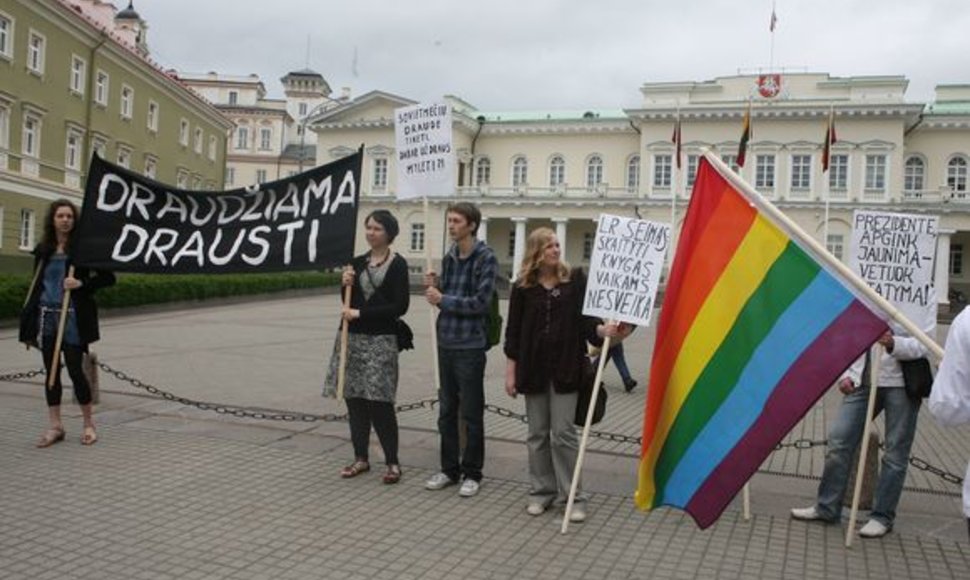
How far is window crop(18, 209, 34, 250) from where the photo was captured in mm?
33188

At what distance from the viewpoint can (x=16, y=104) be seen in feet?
106

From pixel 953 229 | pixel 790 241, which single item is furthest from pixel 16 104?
pixel 953 229

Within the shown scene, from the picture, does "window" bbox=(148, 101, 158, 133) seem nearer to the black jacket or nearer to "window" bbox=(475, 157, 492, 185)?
"window" bbox=(475, 157, 492, 185)

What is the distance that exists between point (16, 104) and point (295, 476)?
3236 cm

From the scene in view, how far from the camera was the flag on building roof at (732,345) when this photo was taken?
3939 mm

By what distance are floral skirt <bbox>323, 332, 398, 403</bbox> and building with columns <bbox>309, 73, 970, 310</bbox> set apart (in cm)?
4130

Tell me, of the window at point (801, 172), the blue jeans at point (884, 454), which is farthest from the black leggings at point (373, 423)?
the window at point (801, 172)

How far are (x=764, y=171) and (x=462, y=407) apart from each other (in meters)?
52.2

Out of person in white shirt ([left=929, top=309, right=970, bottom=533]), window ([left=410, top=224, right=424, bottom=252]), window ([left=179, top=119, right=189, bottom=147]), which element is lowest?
person in white shirt ([left=929, top=309, right=970, bottom=533])

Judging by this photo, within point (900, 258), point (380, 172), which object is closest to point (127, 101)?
point (380, 172)

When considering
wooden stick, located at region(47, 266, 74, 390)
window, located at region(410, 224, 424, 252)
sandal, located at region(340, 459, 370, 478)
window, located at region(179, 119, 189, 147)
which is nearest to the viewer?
sandal, located at region(340, 459, 370, 478)

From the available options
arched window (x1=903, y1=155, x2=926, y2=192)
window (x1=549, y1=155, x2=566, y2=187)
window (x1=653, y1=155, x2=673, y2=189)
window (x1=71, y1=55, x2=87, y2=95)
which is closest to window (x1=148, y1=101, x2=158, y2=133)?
window (x1=71, y1=55, x2=87, y2=95)

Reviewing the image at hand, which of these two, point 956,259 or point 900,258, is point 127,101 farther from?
point 956,259

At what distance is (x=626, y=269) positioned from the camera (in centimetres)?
538
